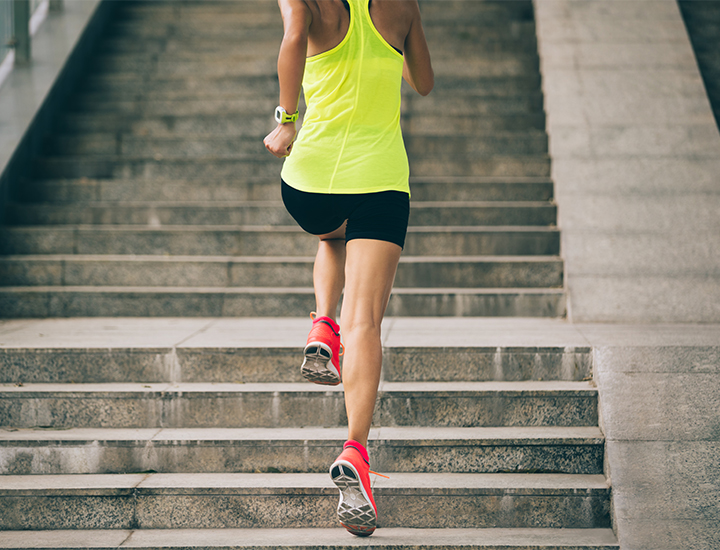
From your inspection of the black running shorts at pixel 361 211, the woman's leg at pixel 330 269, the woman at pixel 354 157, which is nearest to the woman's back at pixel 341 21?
the woman at pixel 354 157

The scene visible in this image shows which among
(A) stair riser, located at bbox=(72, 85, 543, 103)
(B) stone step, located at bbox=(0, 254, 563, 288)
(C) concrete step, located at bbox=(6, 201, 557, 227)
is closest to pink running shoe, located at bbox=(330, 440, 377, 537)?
(B) stone step, located at bbox=(0, 254, 563, 288)

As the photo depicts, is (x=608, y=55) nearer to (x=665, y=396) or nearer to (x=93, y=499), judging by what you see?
(x=665, y=396)

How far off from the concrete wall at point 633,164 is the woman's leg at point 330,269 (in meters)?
2.18

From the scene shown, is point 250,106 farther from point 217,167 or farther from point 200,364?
point 200,364

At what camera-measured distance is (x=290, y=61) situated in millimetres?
2172

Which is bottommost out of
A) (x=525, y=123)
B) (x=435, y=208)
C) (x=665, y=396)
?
(x=665, y=396)

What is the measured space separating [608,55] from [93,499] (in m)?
5.76

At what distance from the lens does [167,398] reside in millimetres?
3152

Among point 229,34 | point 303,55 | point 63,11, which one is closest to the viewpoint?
point 303,55

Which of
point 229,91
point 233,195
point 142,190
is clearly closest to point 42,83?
point 142,190

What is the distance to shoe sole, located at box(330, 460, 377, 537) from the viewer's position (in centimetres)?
213

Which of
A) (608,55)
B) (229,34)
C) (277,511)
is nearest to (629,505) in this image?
(277,511)

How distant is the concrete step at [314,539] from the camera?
2.47 metres

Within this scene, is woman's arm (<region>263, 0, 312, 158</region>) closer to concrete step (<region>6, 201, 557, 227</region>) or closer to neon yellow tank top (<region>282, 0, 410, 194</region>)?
neon yellow tank top (<region>282, 0, 410, 194</region>)
